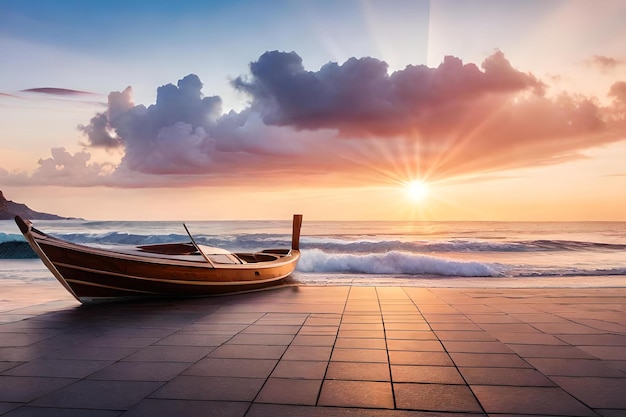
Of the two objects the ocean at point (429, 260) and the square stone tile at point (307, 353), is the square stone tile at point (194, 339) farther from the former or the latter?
the ocean at point (429, 260)

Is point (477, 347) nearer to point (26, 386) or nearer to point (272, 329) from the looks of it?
point (272, 329)

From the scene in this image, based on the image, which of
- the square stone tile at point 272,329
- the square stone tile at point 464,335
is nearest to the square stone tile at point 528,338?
the square stone tile at point 464,335

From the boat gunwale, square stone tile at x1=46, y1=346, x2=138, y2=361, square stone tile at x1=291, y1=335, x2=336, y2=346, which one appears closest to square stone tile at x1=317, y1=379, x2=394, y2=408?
square stone tile at x1=291, y1=335, x2=336, y2=346

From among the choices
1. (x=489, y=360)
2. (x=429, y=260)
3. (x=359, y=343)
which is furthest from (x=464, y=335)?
(x=429, y=260)

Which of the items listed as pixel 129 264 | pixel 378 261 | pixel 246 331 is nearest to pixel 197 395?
pixel 246 331

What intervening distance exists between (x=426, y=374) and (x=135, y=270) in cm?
645

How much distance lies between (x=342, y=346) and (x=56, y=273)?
19.1 ft

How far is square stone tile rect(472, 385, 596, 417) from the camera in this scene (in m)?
3.42

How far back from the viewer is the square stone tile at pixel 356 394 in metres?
3.56

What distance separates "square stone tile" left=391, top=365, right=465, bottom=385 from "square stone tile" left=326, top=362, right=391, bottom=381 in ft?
0.32

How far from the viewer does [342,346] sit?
213 inches

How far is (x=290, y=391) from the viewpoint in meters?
3.84

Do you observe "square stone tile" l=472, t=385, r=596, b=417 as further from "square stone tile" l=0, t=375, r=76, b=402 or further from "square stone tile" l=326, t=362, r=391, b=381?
"square stone tile" l=0, t=375, r=76, b=402

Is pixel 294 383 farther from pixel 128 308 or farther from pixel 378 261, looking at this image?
pixel 378 261
